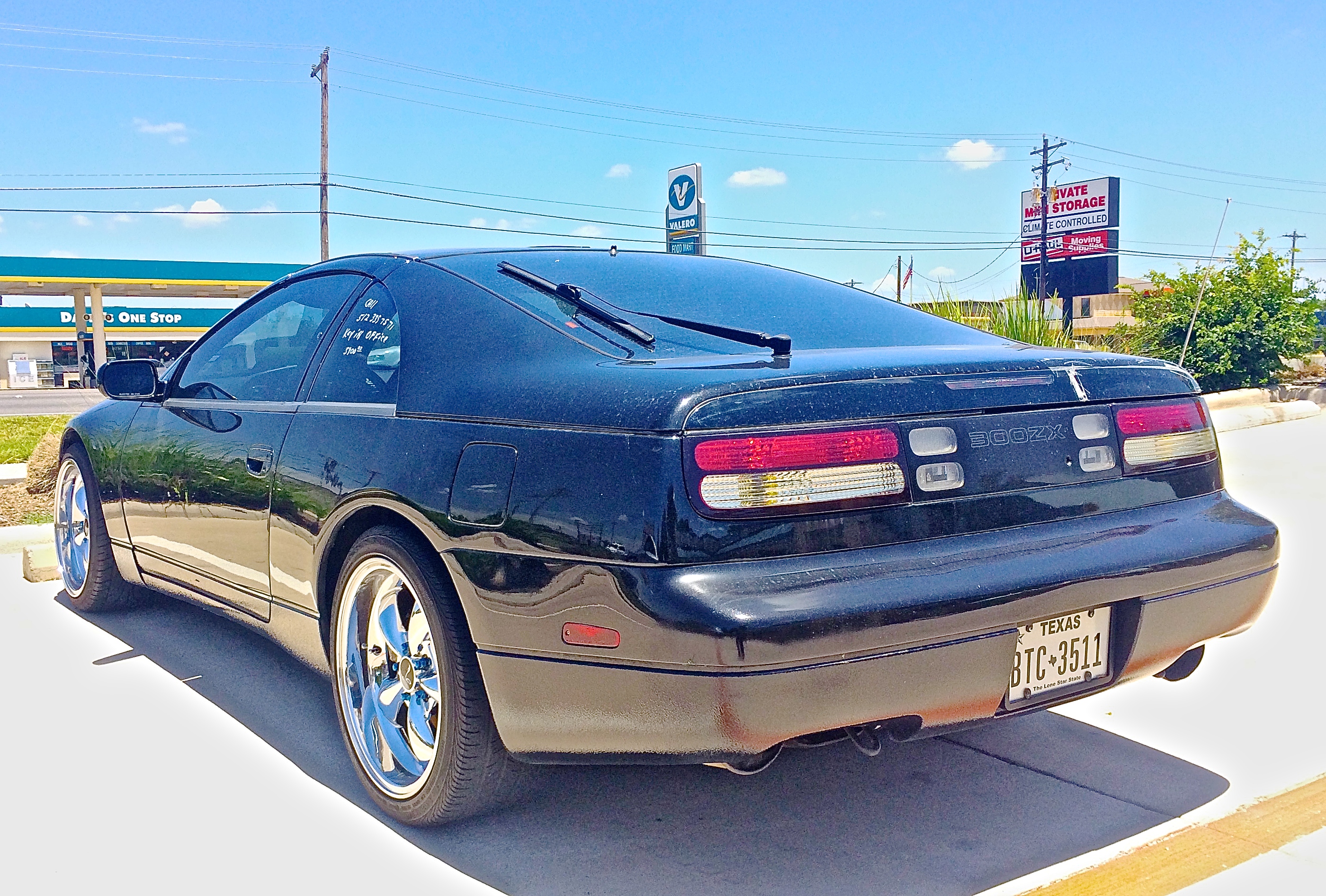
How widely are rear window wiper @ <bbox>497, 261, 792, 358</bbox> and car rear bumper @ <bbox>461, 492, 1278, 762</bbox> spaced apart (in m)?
0.66

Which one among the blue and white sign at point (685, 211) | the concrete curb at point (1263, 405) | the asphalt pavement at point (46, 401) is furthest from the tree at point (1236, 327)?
the asphalt pavement at point (46, 401)

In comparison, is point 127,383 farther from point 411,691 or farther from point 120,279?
point 120,279

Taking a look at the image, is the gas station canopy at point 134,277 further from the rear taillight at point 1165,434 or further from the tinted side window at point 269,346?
the rear taillight at point 1165,434

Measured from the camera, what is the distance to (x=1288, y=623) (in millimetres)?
4703

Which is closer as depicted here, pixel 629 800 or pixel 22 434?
pixel 629 800

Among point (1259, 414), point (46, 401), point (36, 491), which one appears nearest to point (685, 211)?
point (1259, 414)

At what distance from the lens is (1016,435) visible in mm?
2561

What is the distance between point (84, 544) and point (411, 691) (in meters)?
2.80

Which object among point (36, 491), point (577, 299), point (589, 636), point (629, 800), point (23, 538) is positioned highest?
point (577, 299)

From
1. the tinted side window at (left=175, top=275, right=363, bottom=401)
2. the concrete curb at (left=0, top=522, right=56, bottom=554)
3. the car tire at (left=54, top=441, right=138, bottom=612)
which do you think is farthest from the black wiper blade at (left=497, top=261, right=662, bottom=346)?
the concrete curb at (left=0, top=522, right=56, bottom=554)

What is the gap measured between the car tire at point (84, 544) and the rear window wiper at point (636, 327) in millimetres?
2537

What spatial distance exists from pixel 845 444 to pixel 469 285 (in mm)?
1266

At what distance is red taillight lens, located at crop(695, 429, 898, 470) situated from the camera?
2.24 meters

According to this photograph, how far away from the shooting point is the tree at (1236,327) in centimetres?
1529
